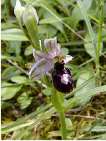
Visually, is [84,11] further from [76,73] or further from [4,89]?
[4,89]

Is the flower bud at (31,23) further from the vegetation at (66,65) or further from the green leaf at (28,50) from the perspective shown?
the green leaf at (28,50)

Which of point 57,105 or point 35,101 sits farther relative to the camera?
point 35,101

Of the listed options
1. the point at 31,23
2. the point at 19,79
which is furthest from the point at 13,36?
the point at 31,23

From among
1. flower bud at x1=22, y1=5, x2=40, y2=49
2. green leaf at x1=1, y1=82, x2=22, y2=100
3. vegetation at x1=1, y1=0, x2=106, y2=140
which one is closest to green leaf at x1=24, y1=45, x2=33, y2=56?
vegetation at x1=1, y1=0, x2=106, y2=140

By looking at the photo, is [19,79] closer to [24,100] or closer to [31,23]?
[24,100]

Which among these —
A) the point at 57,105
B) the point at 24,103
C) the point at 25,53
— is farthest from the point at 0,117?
the point at 57,105

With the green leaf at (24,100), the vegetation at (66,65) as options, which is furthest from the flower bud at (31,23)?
the green leaf at (24,100)
